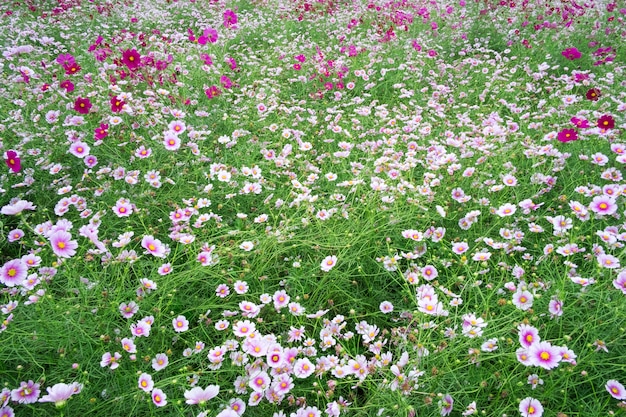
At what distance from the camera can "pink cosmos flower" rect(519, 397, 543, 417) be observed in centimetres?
125

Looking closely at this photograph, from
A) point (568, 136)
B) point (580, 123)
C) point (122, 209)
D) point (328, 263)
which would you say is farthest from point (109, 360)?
point (580, 123)

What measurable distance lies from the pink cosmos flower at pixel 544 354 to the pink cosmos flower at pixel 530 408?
117mm

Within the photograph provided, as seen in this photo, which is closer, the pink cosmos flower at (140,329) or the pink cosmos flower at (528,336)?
the pink cosmos flower at (528,336)

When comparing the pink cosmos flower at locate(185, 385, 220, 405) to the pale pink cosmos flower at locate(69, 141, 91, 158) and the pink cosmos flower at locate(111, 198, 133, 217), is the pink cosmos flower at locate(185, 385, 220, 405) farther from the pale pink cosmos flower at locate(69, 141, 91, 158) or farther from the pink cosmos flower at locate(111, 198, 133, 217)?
the pale pink cosmos flower at locate(69, 141, 91, 158)

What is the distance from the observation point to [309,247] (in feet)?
6.84

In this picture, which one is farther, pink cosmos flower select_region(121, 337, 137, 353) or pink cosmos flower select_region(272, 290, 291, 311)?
pink cosmos flower select_region(272, 290, 291, 311)

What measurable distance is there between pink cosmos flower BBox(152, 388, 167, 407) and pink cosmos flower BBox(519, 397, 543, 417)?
1140 mm

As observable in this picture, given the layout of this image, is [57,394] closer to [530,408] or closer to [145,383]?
[145,383]

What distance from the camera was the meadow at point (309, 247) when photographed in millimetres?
1439

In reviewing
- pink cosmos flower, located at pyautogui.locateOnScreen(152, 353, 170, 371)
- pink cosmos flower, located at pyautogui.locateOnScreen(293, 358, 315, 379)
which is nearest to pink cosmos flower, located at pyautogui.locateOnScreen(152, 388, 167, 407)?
pink cosmos flower, located at pyautogui.locateOnScreen(152, 353, 170, 371)

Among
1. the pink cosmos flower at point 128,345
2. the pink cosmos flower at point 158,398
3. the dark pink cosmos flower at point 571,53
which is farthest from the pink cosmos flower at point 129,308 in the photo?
the dark pink cosmos flower at point 571,53

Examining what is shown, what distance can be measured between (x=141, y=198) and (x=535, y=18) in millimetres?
5792

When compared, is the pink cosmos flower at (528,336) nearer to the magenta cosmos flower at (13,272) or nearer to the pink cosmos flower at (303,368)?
the pink cosmos flower at (303,368)

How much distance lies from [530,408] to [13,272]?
179 cm
